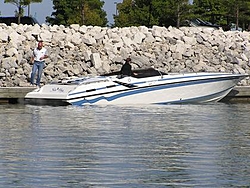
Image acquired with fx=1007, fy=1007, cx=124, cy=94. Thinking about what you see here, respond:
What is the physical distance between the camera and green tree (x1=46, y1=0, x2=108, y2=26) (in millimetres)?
58875

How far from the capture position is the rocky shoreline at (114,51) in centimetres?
3055

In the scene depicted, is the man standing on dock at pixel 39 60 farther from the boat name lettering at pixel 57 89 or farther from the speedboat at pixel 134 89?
the boat name lettering at pixel 57 89

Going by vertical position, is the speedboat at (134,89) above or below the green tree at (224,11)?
below

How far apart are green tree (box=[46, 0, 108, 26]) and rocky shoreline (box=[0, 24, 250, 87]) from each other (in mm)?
24099

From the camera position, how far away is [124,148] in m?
17.1

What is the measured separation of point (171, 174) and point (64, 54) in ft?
56.4

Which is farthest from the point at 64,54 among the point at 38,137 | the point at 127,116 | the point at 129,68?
the point at 38,137

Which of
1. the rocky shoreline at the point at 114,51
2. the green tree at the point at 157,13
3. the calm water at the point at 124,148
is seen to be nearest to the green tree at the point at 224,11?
the green tree at the point at 157,13

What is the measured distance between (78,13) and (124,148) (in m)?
45.1

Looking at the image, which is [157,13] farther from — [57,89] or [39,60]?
[57,89]

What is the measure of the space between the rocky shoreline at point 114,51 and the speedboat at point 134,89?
3198 millimetres

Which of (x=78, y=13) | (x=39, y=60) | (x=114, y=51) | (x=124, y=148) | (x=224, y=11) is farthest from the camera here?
(x=224, y=11)

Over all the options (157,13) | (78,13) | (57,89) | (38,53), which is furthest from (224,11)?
(57,89)

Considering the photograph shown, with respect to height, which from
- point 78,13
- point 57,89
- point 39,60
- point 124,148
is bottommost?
point 124,148
